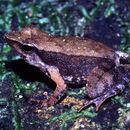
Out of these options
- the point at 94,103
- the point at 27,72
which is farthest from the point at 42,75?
the point at 94,103

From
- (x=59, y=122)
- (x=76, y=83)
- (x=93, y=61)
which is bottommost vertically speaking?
(x=59, y=122)

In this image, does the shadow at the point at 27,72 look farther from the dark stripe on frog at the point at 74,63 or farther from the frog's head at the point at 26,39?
the frog's head at the point at 26,39

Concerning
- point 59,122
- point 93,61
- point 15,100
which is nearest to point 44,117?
point 59,122

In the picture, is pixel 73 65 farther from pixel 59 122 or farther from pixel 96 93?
pixel 59 122

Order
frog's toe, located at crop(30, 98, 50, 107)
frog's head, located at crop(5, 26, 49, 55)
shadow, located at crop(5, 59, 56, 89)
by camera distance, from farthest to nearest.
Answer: shadow, located at crop(5, 59, 56, 89), frog's toe, located at crop(30, 98, 50, 107), frog's head, located at crop(5, 26, 49, 55)

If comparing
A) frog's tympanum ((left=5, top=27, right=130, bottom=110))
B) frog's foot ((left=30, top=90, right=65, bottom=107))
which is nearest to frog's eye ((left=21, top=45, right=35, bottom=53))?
frog's tympanum ((left=5, top=27, right=130, bottom=110))

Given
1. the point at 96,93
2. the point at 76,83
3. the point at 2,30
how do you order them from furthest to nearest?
the point at 2,30 < the point at 76,83 < the point at 96,93

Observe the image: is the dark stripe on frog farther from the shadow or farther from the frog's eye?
the shadow

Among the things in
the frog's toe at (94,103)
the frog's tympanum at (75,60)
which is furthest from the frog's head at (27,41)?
the frog's toe at (94,103)

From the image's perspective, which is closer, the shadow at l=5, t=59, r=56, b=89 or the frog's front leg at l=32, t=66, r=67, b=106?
the frog's front leg at l=32, t=66, r=67, b=106
